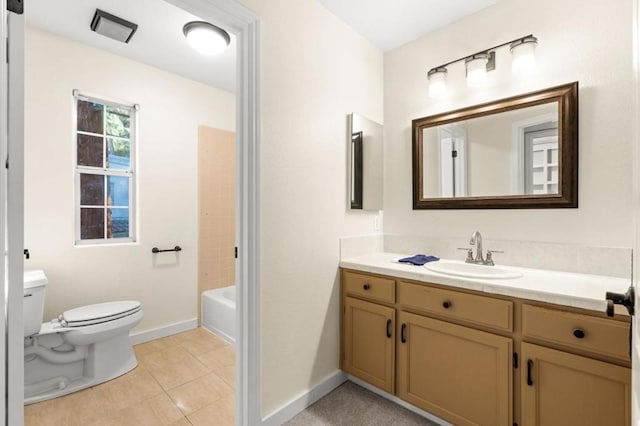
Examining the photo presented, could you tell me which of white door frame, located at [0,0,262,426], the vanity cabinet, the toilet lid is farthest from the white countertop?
the toilet lid

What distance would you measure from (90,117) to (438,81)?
2749 millimetres

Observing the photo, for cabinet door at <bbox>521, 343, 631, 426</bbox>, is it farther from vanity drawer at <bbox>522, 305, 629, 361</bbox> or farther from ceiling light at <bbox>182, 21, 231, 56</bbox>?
ceiling light at <bbox>182, 21, 231, 56</bbox>

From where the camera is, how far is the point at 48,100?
7.14 ft

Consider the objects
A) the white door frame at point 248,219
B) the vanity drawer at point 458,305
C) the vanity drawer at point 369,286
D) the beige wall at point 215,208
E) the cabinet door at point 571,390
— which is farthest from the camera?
the beige wall at point 215,208

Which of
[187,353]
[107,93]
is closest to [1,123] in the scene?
[107,93]

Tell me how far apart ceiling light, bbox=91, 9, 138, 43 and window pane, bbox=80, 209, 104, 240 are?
1363mm

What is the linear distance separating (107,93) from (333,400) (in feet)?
9.53

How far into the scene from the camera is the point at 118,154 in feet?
8.57

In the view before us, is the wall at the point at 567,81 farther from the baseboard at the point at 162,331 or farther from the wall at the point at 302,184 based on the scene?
the baseboard at the point at 162,331

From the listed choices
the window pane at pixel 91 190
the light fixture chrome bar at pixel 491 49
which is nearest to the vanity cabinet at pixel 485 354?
the light fixture chrome bar at pixel 491 49

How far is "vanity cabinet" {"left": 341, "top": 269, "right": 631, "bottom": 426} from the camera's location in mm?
1129

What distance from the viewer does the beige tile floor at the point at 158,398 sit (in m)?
1.67

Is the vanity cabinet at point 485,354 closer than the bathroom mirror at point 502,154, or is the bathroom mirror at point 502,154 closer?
the vanity cabinet at point 485,354

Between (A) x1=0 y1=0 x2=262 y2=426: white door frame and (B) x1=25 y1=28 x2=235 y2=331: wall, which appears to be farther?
(B) x1=25 y1=28 x2=235 y2=331: wall
